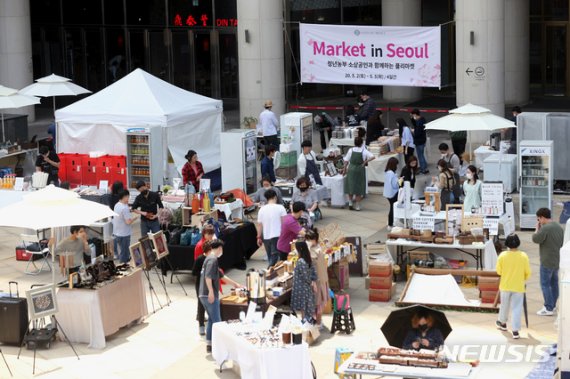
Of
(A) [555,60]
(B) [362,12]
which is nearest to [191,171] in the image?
(B) [362,12]

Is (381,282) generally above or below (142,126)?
below

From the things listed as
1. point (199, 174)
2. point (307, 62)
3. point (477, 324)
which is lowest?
point (477, 324)

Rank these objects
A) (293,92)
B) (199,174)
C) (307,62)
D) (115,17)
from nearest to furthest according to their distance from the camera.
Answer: (199,174) → (307,62) → (293,92) → (115,17)

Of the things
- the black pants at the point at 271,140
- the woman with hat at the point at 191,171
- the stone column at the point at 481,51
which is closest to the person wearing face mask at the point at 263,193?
the woman with hat at the point at 191,171

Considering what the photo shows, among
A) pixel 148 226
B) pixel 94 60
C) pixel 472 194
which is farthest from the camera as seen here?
pixel 94 60

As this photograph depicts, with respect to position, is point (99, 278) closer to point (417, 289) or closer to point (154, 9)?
point (417, 289)

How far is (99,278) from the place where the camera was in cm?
1606

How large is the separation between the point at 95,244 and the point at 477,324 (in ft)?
22.5

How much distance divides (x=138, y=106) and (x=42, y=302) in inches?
389

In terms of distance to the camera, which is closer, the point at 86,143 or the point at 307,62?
the point at 86,143

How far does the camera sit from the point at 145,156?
23766 millimetres

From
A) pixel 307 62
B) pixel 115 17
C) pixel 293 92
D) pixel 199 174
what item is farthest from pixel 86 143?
pixel 115 17

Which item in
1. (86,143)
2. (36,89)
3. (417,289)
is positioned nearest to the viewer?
(417,289)

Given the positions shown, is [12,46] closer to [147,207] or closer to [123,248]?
[147,207]
